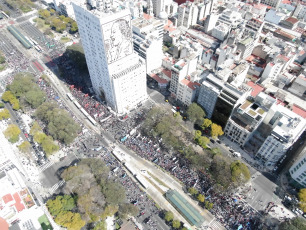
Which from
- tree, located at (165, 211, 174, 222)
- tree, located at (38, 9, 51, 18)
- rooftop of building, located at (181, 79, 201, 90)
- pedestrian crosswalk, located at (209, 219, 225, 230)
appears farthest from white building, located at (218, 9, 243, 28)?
tree, located at (38, 9, 51, 18)

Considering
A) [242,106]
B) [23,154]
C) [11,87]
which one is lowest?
[23,154]

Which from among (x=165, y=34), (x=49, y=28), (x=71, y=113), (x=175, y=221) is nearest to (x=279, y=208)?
(x=175, y=221)

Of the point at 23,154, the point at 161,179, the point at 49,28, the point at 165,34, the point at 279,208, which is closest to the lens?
the point at 279,208

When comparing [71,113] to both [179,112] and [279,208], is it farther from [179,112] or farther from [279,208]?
[279,208]

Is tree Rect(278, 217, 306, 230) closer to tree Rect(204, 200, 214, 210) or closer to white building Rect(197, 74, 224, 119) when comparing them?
tree Rect(204, 200, 214, 210)

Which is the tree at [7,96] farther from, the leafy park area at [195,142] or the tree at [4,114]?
the leafy park area at [195,142]
